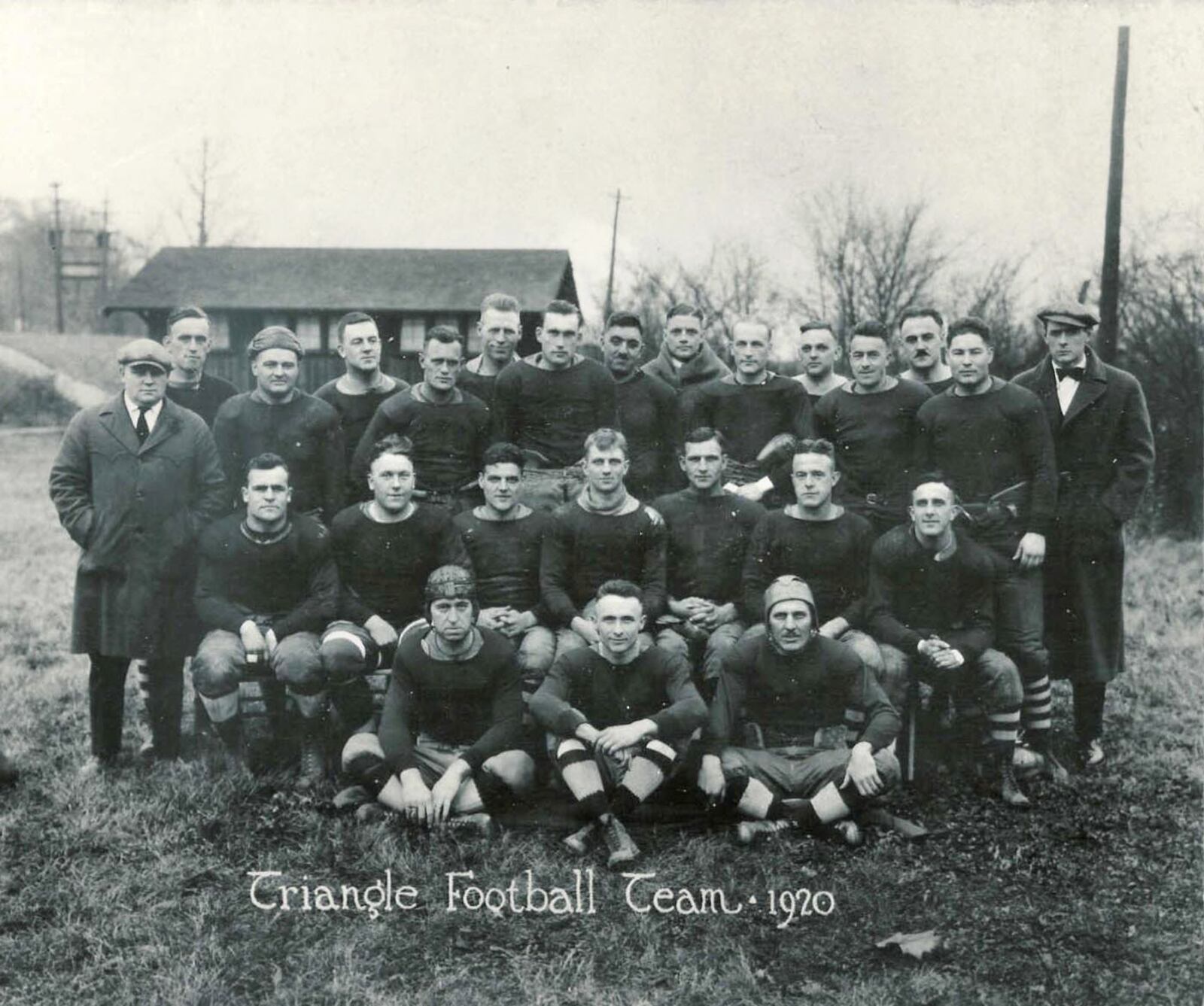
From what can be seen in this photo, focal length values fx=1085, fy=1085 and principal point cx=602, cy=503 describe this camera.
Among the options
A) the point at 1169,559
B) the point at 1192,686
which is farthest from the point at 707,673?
the point at 1169,559

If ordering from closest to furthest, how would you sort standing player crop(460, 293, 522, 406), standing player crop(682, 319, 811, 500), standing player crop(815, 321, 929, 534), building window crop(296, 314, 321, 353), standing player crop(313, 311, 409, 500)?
standing player crop(815, 321, 929, 534), standing player crop(682, 319, 811, 500), standing player crop(313, 311, 409, 500), standing player crop(460, 293, 522, 406), building window crop(296, 314, 321, 353)

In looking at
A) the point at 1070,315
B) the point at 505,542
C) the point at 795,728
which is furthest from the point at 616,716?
the point at 1070,315

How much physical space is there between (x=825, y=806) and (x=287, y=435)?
331cm

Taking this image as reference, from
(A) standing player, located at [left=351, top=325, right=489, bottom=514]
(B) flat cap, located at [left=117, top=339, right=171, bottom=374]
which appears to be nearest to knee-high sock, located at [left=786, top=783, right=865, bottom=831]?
(A) standing player, located at [left=351, top=325, right=489, bottom=514]

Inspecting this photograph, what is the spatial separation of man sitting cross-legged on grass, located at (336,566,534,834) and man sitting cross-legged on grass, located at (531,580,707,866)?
8.0 inches

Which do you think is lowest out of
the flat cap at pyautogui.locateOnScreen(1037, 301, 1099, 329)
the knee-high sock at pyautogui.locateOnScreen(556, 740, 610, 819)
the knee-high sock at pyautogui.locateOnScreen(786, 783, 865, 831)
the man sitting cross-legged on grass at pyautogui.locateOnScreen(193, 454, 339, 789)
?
the knee-high sock at pyautogui.locateOnScreen(786, 783, 865, 831)

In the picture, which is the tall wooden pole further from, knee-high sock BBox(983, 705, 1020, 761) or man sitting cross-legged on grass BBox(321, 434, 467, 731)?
man sitting cross-legged on grass BBox(321, 434, 467, 731)

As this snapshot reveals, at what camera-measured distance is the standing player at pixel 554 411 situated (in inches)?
237

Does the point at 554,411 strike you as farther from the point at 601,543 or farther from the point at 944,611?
the point at 944,611

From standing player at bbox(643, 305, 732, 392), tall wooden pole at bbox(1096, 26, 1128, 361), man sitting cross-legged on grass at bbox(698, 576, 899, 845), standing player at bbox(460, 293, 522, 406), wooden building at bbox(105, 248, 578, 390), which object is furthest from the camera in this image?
wooden building at bbox(105, 248, 578, 390)

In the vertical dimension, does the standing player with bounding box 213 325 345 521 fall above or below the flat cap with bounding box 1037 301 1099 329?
below

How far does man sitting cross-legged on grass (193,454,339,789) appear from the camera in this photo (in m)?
5.16

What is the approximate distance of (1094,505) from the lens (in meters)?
5.63

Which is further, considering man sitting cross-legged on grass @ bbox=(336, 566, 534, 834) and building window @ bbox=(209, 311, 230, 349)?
building window @ bbox=(209, 311, 230, 349)
